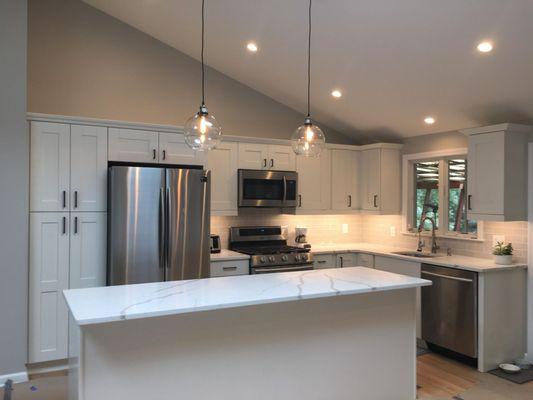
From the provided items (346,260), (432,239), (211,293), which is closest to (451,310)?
(432,239)

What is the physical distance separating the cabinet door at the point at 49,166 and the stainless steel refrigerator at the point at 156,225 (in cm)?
43

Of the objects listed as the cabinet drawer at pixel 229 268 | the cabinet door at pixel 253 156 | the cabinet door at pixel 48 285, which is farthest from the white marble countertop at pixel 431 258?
the cabinet door at pixel 48 285

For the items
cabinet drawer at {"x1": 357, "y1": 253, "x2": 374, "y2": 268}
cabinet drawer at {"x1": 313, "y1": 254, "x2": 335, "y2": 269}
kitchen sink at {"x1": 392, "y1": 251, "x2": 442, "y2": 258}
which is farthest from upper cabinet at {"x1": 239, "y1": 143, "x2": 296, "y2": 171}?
kitchen sink at {"x1": 392, "y1": 251, "x2": 442, "y2": 258}

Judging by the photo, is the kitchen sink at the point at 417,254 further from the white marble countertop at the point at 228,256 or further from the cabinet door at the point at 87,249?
the cabinet door at the point at 87,249

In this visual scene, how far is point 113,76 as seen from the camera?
4797mm

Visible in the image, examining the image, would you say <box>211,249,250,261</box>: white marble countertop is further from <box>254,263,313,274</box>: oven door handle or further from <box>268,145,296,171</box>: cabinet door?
<box>268,145,296,171</box>: cabinet door

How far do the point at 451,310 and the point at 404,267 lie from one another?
0.66 m

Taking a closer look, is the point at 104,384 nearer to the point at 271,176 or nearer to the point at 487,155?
the point at 271,176

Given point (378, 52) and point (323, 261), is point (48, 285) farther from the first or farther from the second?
point (378, 52)

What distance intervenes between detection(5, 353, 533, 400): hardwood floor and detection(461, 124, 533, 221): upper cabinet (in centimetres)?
140

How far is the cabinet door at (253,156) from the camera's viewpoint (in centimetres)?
508

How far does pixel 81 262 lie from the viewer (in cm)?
414

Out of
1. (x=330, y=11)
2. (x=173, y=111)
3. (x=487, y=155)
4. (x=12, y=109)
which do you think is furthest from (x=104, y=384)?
(x=487, y=155)

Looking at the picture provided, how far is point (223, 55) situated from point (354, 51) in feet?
5.02
